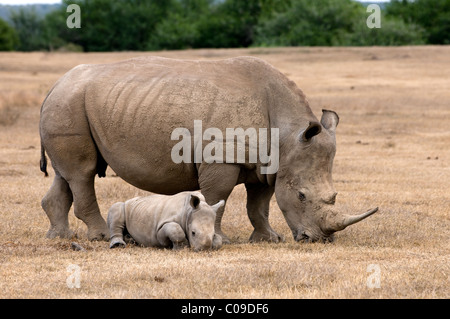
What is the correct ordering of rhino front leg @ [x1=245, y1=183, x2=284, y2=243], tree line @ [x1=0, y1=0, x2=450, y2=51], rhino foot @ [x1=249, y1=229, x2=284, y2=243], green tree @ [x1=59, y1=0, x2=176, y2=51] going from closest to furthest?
1. rhino foot @ [x1=249, y1=229, x2=284, y2=243]
2. rhino front leg @ [x1=245, y1=183, x2=284, y2=243]
3. tree line @ [x1=0, y1=0, x2=450, y2=51]
4. green tree @ [x1=59, y1=0, x2=176, y2=51]

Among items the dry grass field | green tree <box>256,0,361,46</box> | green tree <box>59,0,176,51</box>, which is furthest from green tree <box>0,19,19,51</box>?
the dry grass field

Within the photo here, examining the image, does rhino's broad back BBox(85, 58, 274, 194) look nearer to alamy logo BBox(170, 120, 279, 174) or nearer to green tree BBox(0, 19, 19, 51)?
alamy logo BBox(170, 120, 279, 174)

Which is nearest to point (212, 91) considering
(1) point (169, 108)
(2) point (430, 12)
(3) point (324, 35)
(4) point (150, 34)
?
(1) point (169, 108)

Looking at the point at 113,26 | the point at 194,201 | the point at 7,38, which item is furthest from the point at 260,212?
the point at 7,38

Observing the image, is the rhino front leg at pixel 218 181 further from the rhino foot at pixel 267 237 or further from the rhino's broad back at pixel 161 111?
the rhino foot at pixel 267 237

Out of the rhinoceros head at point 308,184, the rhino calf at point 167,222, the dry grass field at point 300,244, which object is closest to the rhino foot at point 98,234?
the dry grass field at point 300,244

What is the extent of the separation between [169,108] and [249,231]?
2.06 m

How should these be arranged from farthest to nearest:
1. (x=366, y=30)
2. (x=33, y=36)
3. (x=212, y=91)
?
(x=33, y=36) < (x=366, y=30) < (x=212, y=91)

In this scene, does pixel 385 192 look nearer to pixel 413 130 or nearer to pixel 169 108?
pixel 169 108

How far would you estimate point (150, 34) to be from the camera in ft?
215

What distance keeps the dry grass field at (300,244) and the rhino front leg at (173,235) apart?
0.14m

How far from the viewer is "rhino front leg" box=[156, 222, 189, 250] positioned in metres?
9.06

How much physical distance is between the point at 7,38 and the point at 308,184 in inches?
2371

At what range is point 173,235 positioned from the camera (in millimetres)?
9062
